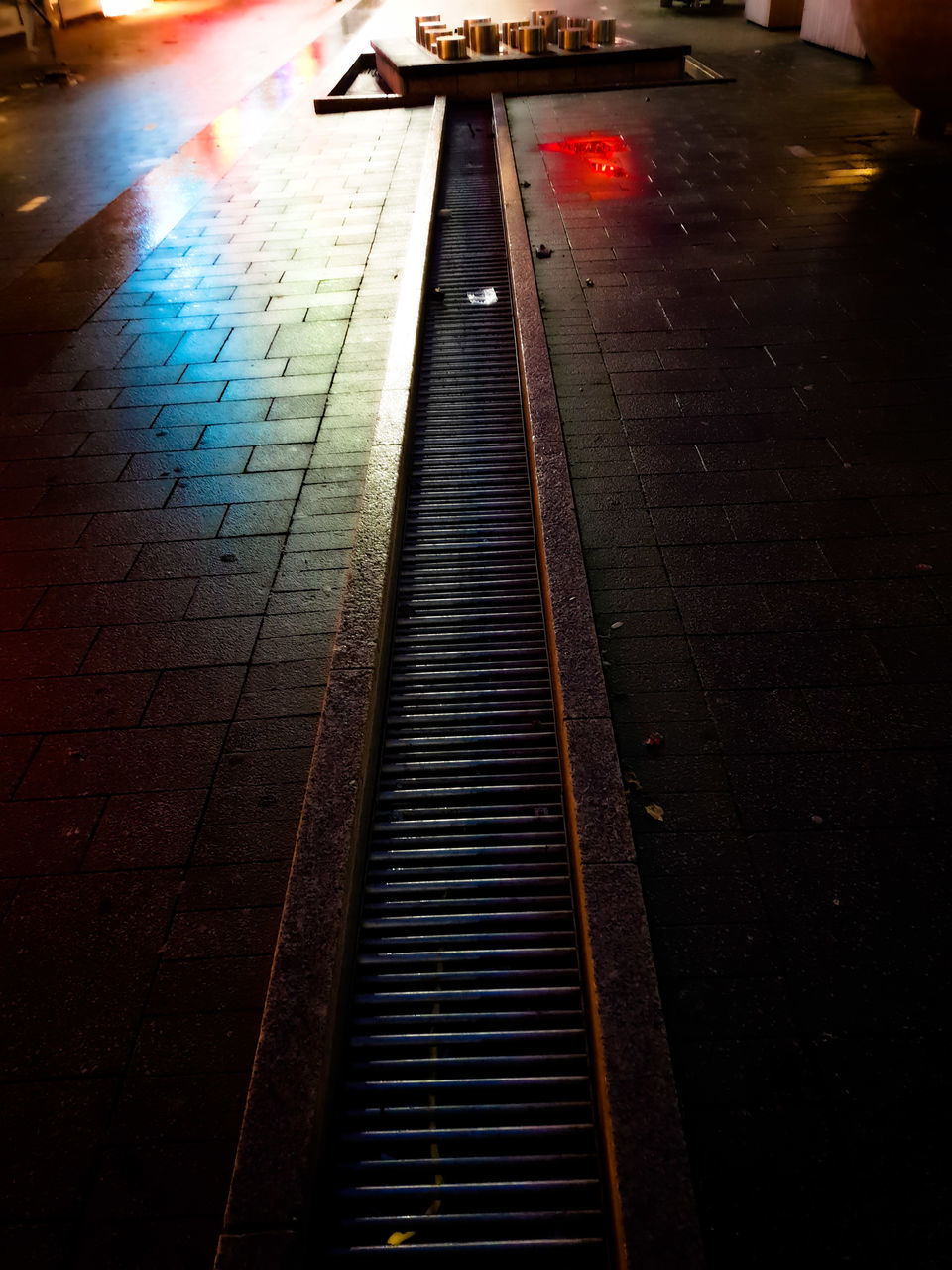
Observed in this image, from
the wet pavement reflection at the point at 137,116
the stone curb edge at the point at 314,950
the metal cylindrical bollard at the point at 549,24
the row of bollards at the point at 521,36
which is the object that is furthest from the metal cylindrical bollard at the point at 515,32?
the stone curb edge at the point at 314,950

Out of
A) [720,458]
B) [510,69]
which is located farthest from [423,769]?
[510,69]

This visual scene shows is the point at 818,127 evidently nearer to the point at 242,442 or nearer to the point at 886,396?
the point at 886,396

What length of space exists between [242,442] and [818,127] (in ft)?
31.8

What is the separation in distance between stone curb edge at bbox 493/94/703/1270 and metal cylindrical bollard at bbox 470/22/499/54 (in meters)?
13.0

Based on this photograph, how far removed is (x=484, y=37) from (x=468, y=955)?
51.0ft

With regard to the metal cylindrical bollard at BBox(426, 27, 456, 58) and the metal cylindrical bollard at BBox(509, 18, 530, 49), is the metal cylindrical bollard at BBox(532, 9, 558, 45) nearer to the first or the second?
the metal cylindrical bollard at BBox(509, 18, 530, 49)

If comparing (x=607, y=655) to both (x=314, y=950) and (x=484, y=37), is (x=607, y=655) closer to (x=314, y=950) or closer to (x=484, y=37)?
(x=314, y=950)

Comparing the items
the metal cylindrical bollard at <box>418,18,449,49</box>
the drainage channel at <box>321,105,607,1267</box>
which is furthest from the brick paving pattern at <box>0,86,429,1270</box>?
the metal cylindrical bollard at <box>418,18,449,49</box>

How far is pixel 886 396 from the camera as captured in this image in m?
5.36

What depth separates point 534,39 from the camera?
13.1m

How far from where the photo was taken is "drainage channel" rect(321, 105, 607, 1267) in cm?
225

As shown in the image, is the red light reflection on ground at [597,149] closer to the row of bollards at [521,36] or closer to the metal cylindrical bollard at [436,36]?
the row of bollards at [521,36]

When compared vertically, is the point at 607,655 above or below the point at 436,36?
below

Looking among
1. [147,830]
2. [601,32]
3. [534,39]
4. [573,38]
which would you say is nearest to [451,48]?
[534,39]
